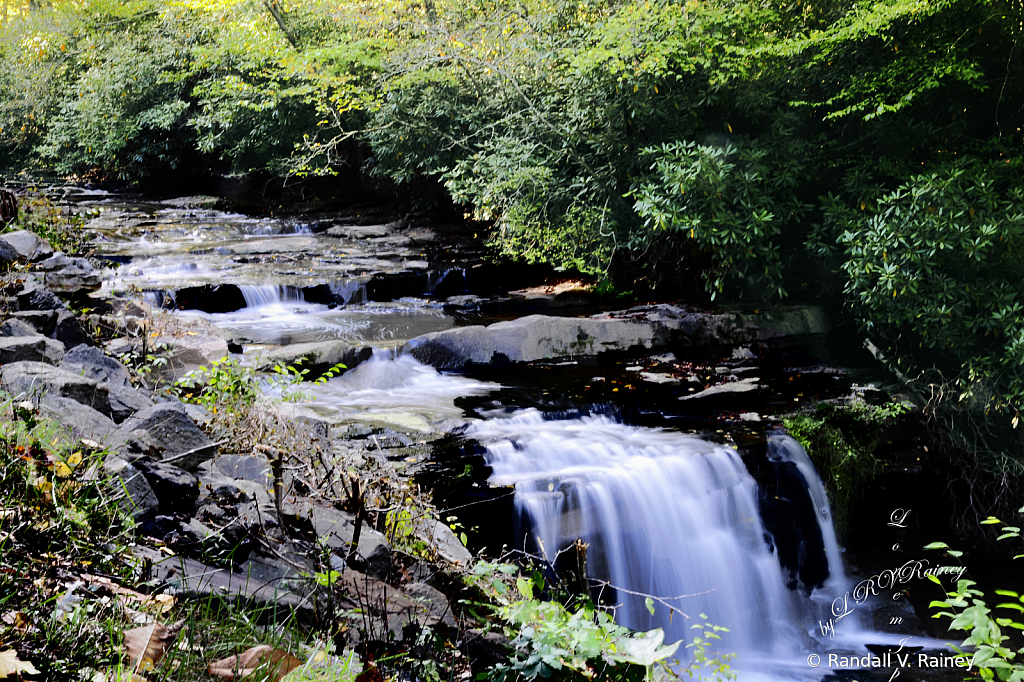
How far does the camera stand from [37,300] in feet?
19.7


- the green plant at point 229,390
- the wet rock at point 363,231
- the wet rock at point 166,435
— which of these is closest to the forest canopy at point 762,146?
the wet rock at point 363,231

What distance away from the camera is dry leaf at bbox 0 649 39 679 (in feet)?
5.29

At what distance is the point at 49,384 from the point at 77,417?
466mm

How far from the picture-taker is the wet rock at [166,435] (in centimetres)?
349

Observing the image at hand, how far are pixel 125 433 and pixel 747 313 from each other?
849cm

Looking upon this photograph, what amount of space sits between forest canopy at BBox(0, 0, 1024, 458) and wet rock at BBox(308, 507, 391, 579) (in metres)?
6.16

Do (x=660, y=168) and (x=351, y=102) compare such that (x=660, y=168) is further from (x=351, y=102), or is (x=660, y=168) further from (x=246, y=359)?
(x=351, y=102)

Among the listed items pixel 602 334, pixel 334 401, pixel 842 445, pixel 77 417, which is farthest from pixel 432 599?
pixel 602 334

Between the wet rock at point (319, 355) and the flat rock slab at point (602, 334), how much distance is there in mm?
740

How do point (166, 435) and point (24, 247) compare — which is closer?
point (166, 435)

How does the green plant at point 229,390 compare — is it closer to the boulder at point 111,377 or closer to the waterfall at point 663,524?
the boulder at point 111,377

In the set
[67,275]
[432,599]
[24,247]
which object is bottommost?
[432,599]

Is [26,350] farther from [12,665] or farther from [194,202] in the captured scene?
[194,202]

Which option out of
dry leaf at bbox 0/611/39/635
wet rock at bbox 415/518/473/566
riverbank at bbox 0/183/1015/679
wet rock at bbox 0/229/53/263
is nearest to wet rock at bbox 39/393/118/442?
riverbank at bbox 0/183/1015/679
